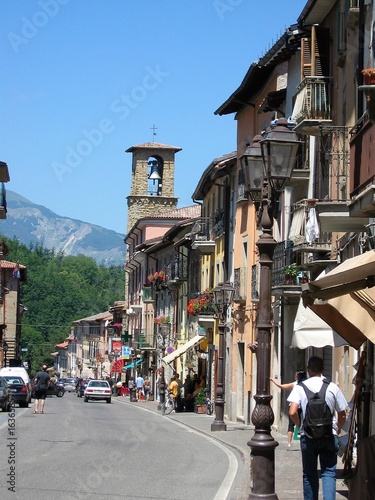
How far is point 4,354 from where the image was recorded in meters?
95.8

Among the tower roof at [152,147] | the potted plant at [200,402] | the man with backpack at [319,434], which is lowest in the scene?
the potted plant at [200,402]

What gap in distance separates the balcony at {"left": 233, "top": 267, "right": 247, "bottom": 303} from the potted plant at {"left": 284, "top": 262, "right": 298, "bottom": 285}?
28.4ft

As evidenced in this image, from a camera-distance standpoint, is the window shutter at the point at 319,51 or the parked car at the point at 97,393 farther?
the parked car at the point at 97,393

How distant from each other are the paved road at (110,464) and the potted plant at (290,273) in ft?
14.2

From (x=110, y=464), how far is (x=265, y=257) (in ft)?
20.5

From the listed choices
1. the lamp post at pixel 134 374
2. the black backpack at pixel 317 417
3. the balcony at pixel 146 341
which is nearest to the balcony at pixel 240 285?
the black backpack at pixel 317 417

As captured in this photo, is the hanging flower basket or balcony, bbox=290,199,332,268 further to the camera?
balcony, bbox=290,199,332,268

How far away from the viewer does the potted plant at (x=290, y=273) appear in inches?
1003

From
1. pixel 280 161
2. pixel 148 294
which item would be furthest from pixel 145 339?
pixel 280 161

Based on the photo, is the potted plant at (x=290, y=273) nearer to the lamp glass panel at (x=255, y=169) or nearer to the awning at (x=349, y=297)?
the awning at (x=349, y=297)

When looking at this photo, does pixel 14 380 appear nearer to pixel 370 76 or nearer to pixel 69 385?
pixel 370 76

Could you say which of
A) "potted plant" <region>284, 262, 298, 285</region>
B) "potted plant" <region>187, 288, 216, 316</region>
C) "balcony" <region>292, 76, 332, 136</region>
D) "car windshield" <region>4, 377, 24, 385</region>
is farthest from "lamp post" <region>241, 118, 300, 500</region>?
"car windshield" <region>4, 377, 24, 385</region>

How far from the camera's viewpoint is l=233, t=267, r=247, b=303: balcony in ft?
114

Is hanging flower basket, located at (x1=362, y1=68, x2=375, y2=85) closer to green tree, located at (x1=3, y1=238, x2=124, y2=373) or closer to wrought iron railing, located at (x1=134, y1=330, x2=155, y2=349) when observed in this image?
wrought iron railing, located at (x1=134, y1=330, x2=155, y2=349)
